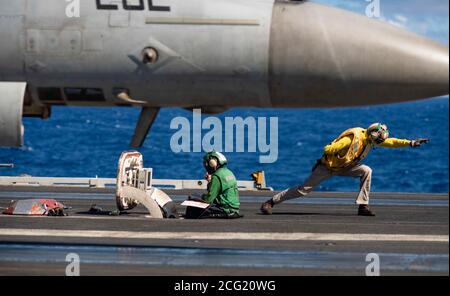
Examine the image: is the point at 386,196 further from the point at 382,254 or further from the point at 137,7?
the point at 137,7

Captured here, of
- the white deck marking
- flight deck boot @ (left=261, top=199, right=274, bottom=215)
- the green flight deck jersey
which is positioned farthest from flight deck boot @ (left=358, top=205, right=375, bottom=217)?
the white deck marking

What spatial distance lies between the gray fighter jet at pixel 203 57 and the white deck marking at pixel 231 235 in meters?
3.57

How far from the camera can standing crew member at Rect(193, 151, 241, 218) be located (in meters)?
22.6

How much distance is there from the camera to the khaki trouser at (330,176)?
2316 centimetres

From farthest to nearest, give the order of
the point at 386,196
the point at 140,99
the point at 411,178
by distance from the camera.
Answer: the point at 411,178 < the point at 386,196 < the point at 140,99

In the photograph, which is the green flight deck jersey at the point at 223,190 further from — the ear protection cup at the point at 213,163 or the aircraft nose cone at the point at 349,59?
the aircraft nose cone at the point at 349,59

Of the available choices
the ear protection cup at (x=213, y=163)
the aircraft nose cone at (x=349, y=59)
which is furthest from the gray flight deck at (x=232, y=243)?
the aircraft nose cone at (x=349, y=59)

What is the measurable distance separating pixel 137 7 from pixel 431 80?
393cm

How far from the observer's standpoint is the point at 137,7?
1658 centimetres

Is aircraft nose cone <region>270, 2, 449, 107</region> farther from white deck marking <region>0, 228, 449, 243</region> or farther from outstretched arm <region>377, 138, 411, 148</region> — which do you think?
outstretched arm <region>377, 138, 411, 148</region>

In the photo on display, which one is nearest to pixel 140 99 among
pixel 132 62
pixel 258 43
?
pixel 132 62

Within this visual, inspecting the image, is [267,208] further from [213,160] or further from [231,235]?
[231,235]

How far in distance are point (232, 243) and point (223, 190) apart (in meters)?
3.27

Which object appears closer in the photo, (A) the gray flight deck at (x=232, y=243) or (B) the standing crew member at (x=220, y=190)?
(A) the gray flight deck at (x=232, y=243)
